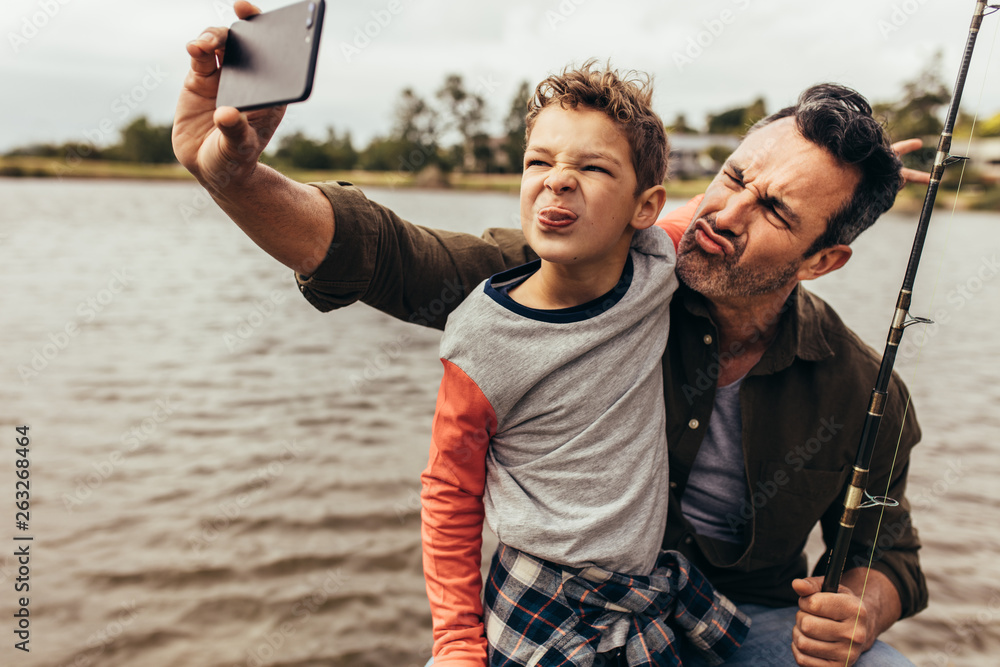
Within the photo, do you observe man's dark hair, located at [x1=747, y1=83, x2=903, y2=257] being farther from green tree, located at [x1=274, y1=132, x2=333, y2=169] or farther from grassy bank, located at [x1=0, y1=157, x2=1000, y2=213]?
green tree, located at [x1=274, y1=132, x2=333, y2=169]

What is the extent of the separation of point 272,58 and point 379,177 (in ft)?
187

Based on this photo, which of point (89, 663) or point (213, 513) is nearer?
point (89, 663)

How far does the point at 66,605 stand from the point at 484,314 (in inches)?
130

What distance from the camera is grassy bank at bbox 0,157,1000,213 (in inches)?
1513

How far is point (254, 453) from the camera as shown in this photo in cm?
539

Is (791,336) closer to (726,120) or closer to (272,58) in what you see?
(272,58)

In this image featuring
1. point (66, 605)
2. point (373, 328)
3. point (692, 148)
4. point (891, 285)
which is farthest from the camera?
point (692, 148)

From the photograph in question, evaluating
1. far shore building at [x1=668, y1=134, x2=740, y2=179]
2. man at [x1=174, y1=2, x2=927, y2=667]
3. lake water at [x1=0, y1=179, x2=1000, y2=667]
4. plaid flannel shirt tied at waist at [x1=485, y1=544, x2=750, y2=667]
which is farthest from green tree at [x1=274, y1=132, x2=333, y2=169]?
plaid flannel shirt tied at waist at [x1=485, y1=544, x2=750, y2=667]

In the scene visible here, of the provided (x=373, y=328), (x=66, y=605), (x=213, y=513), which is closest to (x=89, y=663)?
(x=66, y=605)

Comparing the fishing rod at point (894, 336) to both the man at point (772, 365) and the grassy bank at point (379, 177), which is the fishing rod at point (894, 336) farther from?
the grassy bank at point (379, 177)

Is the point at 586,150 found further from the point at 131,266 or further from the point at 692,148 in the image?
the point at 692,148

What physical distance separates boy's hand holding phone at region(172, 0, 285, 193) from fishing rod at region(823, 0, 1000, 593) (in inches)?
67.6

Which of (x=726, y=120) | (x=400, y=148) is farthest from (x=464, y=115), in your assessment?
(x=726, y=120)

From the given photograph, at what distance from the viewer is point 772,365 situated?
2119mm
